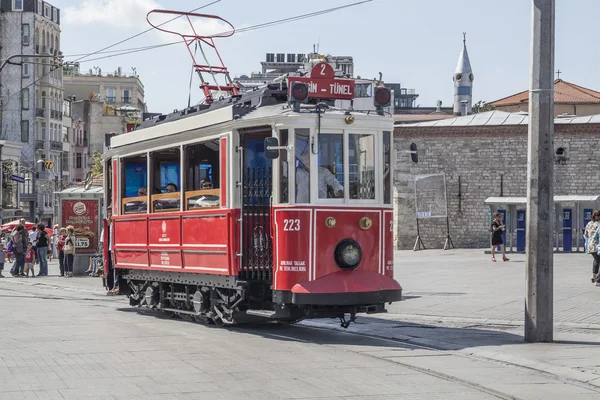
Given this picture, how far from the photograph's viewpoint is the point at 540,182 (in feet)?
46.5

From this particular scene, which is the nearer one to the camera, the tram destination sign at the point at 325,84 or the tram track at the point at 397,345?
the tram track at the point at 397,345

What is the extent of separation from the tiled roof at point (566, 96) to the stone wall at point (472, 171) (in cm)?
4980

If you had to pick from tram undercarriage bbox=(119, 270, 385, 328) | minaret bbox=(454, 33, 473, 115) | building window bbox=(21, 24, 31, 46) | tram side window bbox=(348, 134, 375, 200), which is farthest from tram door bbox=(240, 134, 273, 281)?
minaret bbox=(454, 33, 473, 115)

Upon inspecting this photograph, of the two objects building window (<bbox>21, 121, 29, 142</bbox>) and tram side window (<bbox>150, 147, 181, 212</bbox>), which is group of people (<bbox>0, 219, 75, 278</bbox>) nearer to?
tram side window (<bbox>150, 147, 181, 212</bbox>)

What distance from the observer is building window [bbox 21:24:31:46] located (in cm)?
9556

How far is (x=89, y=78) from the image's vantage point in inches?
5074

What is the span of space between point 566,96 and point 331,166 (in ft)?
287

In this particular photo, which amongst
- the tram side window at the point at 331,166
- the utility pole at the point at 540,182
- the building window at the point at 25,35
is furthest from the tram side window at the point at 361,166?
the building window at the point at 25,35

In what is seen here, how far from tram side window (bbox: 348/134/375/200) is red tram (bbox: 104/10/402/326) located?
0.01 meters

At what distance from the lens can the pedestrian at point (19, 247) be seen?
34469 millimetres

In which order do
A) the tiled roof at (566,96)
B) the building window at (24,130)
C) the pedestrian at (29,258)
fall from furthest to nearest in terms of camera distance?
the tiled roof at (566,96) < the building window at (24,130) < the pedestrian at (29,258)

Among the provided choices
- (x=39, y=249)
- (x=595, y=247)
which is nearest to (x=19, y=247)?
(x=39, y=249)

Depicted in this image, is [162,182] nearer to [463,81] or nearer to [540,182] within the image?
[540,182]

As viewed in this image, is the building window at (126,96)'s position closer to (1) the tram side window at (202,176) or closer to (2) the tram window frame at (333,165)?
(1) the tram side window at (202,176)
